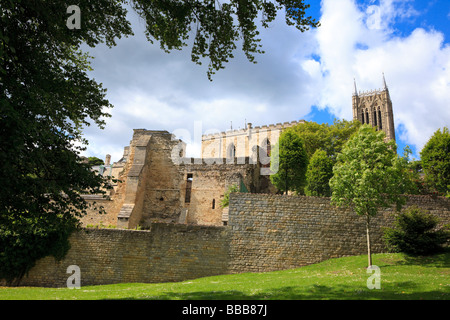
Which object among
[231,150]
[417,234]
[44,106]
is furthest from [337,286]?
[231,150]

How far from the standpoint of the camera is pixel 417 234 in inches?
565

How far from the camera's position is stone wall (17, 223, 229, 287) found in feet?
51.5

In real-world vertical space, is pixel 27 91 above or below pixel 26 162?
above

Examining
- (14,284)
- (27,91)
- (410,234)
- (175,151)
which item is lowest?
(14,284)

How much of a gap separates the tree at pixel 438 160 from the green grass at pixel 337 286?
9.40 m

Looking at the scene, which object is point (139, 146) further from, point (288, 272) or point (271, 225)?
point (288, 272)

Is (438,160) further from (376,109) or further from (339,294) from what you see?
(376,109)

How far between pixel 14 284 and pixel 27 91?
43.2ft

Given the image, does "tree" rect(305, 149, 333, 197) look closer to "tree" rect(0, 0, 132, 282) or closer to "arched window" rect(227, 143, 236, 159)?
"tree" rect(0, 0, 132, 282)

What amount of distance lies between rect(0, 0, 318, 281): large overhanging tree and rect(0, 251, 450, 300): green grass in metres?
3.80

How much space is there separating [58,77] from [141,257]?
33.6 ft

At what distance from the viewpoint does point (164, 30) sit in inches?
401

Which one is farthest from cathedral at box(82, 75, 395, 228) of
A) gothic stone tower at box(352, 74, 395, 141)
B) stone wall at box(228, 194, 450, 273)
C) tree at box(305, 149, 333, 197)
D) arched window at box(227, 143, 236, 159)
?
gothic stone tower at box(352, 74, 395, 141)
